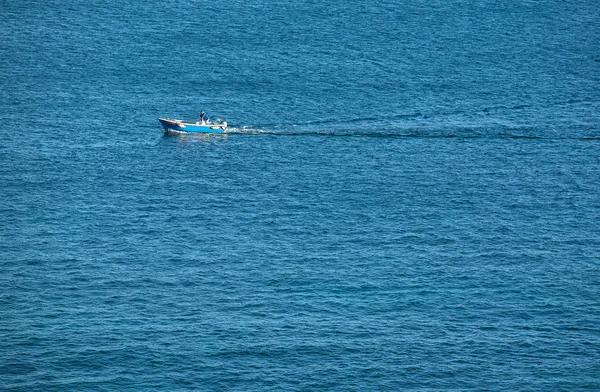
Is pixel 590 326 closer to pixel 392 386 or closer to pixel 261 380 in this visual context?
pixel 392 386

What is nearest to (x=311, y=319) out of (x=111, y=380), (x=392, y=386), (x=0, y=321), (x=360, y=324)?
(x=360, y=324)

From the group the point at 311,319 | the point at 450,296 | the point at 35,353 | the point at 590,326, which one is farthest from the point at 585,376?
the point at 35,353

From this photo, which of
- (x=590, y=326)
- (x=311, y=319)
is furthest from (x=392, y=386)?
(x=590, y=326)

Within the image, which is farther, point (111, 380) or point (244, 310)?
point (244, 310)

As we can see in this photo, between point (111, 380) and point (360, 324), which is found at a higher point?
point (360, 324)

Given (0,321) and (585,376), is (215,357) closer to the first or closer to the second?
(0,321)

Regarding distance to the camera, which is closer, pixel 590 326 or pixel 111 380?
pixel 111 380

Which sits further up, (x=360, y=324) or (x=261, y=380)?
(x=360, y=324)
